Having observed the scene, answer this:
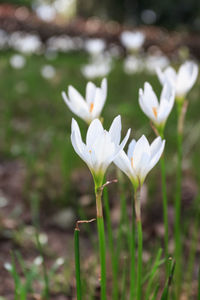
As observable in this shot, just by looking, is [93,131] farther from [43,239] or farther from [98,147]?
[43,239]

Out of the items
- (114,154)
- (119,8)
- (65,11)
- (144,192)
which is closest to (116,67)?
(144,192)

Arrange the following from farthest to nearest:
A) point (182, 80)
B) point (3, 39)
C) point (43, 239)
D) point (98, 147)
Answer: point (3, 39), point (43, 239), point (182, 80), point (98, 147)

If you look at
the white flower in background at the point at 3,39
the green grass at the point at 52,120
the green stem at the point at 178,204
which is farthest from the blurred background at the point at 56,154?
the white flower in background at the point at 3,39

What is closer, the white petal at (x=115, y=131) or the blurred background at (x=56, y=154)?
the white petal at (x=115, y=131)

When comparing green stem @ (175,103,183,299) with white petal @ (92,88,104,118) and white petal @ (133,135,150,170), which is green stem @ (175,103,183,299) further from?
white petal @ (133,135,150,170)

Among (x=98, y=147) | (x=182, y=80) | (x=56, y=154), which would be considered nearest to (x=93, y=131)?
(x=98, y=147)

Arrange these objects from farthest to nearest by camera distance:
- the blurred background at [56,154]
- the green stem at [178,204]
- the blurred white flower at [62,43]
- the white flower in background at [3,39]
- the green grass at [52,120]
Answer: the blurred white flower at [62,43], the white flower in background at [3,39], the green grass at [52,120], the blurred background at [56,154], the green stem at [178,204]

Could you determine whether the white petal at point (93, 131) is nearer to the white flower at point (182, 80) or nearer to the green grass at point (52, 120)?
the white flower at point (182, 80)

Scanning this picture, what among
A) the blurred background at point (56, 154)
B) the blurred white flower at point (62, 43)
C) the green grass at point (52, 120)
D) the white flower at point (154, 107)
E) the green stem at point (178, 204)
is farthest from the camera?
the blurred white flower at point (62, 43)
